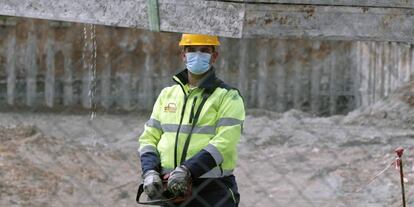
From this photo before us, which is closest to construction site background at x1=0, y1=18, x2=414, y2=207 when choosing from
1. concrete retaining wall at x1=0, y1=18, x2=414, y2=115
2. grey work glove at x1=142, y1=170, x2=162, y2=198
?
concrete retaining wall at x1=0, y1=18, x2=414, y2=115

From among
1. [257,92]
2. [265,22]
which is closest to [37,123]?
[257,92]

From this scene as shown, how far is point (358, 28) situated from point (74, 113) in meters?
10.1

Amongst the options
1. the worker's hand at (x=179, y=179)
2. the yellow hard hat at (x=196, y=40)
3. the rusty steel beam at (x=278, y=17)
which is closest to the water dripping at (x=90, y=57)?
the yellow hard hat at (x=196, y=40)

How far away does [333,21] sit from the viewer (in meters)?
2.71

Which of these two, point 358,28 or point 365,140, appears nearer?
point 358,28

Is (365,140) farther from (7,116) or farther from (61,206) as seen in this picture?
(7,116)

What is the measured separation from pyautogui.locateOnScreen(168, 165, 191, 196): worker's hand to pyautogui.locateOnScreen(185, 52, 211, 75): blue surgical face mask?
480mm

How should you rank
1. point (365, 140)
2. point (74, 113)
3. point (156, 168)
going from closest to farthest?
point (156, 168) → point (365, 140) → point (74, 113)

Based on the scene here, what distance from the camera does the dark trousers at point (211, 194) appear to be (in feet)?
12.5

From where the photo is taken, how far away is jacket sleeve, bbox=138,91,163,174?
3.81 m

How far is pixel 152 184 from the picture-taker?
12.1 ft

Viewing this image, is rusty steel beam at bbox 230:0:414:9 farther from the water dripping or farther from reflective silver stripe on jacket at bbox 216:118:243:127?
the water dripping

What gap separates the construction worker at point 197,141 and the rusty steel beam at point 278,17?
1021mm

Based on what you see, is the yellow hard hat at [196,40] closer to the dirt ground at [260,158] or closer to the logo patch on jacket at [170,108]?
the logo patch on jacket at [170,108]
